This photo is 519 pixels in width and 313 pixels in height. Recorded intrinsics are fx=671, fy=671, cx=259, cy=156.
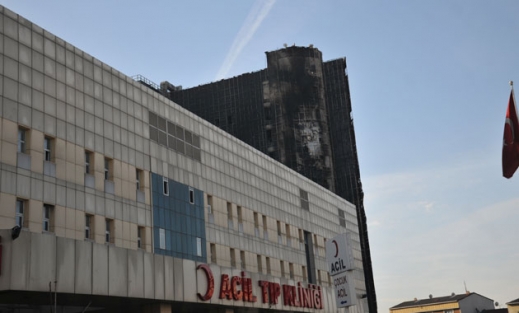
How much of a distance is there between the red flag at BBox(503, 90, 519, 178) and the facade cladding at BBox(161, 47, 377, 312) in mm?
87501

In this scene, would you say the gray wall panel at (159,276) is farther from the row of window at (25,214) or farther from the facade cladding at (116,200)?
the row of window at (25,214)

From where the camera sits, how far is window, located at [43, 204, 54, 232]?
38.9m

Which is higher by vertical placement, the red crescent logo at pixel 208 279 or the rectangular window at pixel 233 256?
the rectangular window at pixel 233 256

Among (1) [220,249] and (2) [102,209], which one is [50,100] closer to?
(2) [102,209]

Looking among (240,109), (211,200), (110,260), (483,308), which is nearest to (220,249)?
(211,200)

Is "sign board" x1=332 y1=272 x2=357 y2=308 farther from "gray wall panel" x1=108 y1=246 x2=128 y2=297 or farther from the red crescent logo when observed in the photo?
the red crescent logo

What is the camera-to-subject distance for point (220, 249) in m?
57.9

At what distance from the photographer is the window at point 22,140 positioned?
38.3m

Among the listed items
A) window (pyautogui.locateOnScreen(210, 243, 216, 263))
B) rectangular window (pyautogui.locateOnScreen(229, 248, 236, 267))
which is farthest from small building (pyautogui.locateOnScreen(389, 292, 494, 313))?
window (pyautogui.locateOnScreen(210, 243, 216, 263))

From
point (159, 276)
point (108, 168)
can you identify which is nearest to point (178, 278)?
point (159, 276)

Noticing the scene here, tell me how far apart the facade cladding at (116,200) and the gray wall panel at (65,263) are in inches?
2.9

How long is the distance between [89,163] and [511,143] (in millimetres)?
26593

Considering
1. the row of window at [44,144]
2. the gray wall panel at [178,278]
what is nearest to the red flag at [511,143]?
the gray wall panel at [178,278]

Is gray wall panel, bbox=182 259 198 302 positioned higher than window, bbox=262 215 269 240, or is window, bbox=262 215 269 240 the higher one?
window, bbox=262 215 269 240
